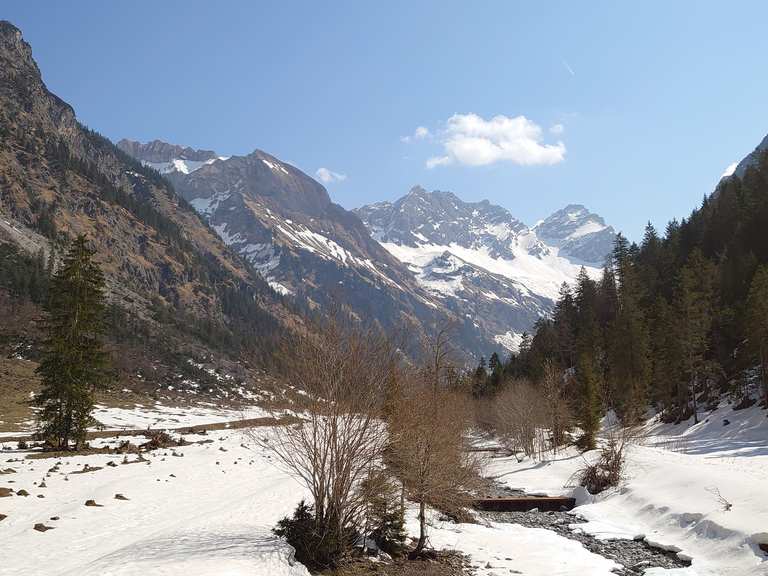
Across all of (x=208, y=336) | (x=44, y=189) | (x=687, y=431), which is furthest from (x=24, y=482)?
(x=44, y=189)

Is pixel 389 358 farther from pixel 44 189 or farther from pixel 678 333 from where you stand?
pixel 44 189

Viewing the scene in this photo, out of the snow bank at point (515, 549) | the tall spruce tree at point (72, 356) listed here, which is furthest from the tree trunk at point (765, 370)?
the tall spruce tree at point (72, 356)

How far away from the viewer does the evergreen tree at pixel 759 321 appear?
4381cm

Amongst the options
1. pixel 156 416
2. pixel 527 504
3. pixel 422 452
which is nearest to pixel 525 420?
pixel 527 504

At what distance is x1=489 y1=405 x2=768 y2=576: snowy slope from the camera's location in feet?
61.1

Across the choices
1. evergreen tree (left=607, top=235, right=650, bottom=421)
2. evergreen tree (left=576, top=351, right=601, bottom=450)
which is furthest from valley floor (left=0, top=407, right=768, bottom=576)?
evergreen tree (left=607, top=235, right=650, bottom=421)

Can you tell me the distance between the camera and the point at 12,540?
15.9 m

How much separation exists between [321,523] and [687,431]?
1682 inches

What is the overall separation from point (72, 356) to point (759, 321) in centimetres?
5082

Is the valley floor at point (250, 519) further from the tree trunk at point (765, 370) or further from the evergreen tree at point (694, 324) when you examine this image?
the evergreen tree at point (694, 324)

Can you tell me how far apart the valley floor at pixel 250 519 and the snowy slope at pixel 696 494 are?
0.26ft

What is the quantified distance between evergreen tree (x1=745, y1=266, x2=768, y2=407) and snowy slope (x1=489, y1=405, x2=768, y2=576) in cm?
436

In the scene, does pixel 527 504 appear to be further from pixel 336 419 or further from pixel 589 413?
pixel 336 419

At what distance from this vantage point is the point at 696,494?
25.1 metres
